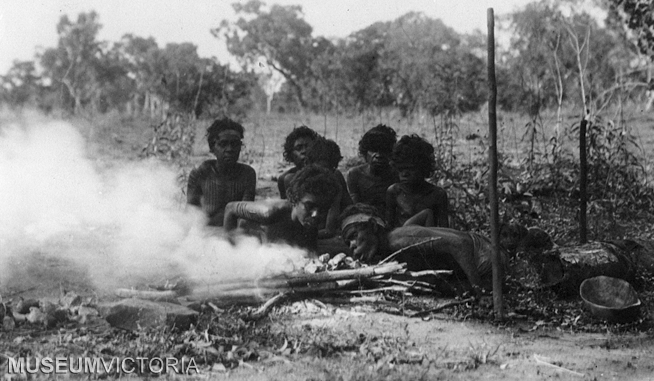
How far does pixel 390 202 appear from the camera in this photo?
6156mm

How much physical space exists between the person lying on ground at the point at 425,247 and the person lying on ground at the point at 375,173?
4.59 feet

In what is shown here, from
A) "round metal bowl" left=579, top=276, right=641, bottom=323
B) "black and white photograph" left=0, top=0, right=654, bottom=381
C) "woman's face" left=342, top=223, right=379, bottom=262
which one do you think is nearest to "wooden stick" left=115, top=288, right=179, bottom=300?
"black and white photograph" left=0, top=0, right=654, bottom=381

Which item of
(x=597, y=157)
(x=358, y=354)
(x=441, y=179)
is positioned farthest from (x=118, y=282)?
(x=597, y=157)

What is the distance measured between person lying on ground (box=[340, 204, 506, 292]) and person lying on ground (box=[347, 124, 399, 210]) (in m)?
1.40

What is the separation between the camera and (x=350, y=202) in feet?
20.1

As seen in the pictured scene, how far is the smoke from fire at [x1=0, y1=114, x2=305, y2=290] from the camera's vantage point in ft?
18.0

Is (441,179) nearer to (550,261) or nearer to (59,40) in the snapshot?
(550,261)

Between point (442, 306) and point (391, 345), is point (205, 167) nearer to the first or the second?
point (442, 306)

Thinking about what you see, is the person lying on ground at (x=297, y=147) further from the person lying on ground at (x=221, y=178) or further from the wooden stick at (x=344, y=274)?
the wooden stick at (x=344, y=274)

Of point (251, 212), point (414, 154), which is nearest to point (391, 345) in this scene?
point (251, 212)

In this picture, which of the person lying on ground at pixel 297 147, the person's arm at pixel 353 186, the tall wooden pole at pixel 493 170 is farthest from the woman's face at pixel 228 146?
the tall wooden pole at pixel 493 170

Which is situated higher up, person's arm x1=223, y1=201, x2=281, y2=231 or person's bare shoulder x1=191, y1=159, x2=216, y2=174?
person's bare shoulder x1=191, y1=159, x2=216, y2=174

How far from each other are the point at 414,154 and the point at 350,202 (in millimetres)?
676

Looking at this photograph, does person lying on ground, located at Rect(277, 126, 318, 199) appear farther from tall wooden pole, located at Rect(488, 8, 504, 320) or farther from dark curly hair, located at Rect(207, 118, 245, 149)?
tall wooden pole, located at Rect(488, 8, 504, 320)
